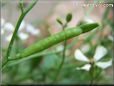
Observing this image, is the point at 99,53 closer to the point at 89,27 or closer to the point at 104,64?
the point at 104,64

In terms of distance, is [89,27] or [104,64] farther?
[104,64]

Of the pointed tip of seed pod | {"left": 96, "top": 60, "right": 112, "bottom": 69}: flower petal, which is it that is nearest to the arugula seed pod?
the pointed tip of seed pod

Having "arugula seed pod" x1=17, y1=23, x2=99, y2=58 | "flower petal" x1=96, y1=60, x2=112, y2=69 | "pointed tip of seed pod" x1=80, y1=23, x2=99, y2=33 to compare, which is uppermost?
"pointed tip of seed pod" x1=80, y1=23, x2=99, y2=33

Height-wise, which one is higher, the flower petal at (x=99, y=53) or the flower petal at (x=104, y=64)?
the flower petal at (x=99, y=53)

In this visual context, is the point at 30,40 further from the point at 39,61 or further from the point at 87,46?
the point at 87,46

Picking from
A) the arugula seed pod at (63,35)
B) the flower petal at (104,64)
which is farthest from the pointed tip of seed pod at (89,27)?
the flower petal at (104,64)

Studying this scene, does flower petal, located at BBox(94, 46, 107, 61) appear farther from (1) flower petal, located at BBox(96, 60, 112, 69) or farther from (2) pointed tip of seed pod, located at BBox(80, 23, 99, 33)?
(2) pointed tip of seed pod, located at BBox(80, 23, 99, 33)

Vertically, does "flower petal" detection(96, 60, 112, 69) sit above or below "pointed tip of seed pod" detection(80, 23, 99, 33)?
below

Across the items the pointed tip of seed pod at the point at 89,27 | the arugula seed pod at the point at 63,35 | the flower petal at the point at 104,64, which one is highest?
the pointed tip of seed pod at the point at 89,27

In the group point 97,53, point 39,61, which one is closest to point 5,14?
point 39,61

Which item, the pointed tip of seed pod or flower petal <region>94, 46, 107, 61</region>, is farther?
flower petal <region>94, 46, 107, 61</region>

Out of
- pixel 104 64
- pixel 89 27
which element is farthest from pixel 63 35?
pixel 104 64

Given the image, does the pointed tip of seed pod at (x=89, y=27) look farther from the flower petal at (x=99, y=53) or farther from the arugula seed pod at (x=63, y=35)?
the flower petal at (x=99, y=53)
